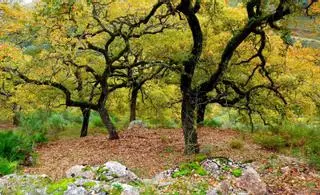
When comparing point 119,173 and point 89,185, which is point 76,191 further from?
point 119,173

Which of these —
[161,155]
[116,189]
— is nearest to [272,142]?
[161,155]

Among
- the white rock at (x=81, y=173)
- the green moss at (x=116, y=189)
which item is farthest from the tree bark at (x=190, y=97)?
the green moss at (x=116, y=189)

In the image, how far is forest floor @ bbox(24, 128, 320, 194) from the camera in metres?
9.59

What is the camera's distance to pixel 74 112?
23.3 meters

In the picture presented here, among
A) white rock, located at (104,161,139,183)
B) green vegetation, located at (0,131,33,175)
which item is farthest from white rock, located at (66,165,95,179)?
green vegetation, located at (0,131,33,175)

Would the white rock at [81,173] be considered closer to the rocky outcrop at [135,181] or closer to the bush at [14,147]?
the rocky outcrop at [135,181]

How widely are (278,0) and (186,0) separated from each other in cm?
245

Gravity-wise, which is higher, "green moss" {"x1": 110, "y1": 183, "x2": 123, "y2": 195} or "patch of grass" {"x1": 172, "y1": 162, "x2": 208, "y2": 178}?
"green moss" {"x1": 110, "y1": 183, "x2": 123, "y2": 195}

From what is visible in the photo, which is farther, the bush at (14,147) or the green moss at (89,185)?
the bush at (14,147)

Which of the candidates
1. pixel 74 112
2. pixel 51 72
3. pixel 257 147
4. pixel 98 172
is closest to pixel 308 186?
pixel 257 147

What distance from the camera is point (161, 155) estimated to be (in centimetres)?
1219

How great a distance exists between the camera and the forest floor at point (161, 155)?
31.5 feet

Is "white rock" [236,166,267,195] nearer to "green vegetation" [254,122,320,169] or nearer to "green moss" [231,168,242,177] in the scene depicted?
"green moss" [231,168,242,177]

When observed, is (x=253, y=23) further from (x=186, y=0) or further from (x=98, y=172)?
(x=98, y=172)
